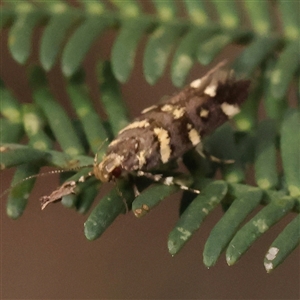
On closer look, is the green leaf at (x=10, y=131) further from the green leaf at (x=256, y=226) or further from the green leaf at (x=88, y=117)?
the green leaf at (x=256, y=226)

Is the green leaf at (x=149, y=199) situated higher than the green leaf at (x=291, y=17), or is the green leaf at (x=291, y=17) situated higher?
the green leaf at (x=291, y=17)

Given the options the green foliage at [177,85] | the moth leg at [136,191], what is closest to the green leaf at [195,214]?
the green foliage at [177,85]

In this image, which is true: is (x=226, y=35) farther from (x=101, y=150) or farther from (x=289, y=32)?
(x=101, y=150)

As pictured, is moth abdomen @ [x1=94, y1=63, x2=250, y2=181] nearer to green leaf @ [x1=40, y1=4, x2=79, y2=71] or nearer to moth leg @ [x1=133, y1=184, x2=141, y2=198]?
moth leg @ [x1=133, y1=184, x2=141, y2=198]

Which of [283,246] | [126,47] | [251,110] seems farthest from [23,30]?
[283,246]

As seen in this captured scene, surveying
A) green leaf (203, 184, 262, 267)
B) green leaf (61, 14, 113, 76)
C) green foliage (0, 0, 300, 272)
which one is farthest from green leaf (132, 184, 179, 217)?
green leaf (61, 14, 113, 76)

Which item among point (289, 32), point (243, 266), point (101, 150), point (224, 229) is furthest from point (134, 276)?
point (289, 32)

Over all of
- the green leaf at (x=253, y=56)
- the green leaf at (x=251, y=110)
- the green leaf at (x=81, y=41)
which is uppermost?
the green leaf at (x=81, y=41)
